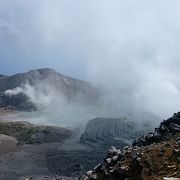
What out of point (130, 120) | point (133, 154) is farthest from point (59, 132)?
point (133, 154)

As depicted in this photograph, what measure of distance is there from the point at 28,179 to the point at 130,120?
7911 cm

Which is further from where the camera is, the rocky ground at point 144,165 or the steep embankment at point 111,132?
the steep embankment at point 111,132

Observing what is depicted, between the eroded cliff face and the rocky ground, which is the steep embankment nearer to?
the eroded cliff face

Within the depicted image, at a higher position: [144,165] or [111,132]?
[111,132]

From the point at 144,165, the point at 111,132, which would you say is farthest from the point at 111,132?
the point at 144,165

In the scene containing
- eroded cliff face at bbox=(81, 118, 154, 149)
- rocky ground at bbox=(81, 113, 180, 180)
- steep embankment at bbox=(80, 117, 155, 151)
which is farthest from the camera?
eroded cliff face at bbox=(81, 118, 154, 149)

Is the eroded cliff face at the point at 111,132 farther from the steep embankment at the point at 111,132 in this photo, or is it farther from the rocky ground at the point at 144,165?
the rocky ground at the point at 144,165

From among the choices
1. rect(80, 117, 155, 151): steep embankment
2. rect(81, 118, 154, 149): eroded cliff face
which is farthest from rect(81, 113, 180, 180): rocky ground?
rect(81, 118, 154, 149): eroded cliff face

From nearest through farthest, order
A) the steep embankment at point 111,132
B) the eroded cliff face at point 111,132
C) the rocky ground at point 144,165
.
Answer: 1. the rocky ground at point 144,165
2. the steep embankment at point 111,132
3. the eroded cliff face at point 111,132

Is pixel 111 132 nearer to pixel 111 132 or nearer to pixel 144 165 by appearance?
pixel 111 132

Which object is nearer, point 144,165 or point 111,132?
point 144,165

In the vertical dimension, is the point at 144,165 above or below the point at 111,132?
below

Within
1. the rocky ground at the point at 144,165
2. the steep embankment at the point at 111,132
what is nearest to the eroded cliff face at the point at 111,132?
the steep embankment at the point at 111,132

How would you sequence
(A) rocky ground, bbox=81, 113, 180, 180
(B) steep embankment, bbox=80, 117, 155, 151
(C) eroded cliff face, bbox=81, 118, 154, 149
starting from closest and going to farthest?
(A) rocky ground, bbox=81, 113, 180, 180 → (B) steep embankment, bbox=80, 117, 155, 151 → (C) eroded cliff face, bbox=81, 118, 154, 149
